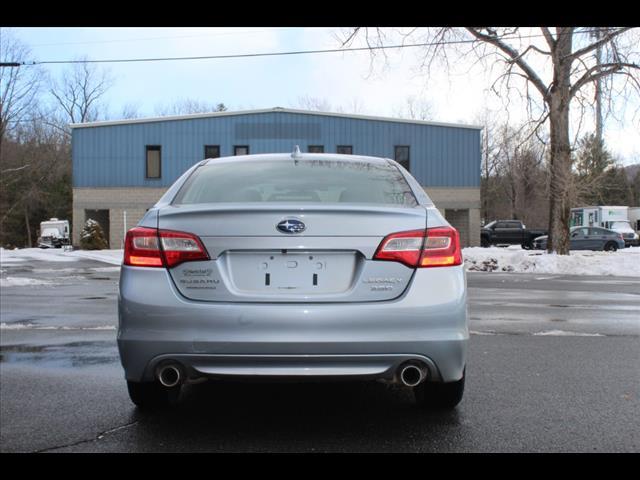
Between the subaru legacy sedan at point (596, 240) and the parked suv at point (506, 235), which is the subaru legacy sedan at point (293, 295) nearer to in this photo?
the subaru legacy sedan at point (596, 240)

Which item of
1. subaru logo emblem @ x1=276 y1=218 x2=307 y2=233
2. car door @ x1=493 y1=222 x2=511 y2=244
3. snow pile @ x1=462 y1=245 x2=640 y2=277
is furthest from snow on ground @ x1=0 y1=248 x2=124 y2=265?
car door @ x1=493 y1=222 x2=511 y2=244

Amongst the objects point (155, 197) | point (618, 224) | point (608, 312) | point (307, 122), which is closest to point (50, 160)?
point (155, 197)

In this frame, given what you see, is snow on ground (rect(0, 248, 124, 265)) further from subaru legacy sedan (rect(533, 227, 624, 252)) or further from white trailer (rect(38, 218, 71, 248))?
subaru legacy sedan (rect(533, 227, 624, 252))

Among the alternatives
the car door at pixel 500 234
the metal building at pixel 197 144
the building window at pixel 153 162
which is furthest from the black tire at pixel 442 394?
the car door at pixel 500 234

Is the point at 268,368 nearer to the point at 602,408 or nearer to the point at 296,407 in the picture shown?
the point at 296,407

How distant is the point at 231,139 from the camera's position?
110 ft

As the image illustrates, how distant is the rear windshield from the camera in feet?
11.9

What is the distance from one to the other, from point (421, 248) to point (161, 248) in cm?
139

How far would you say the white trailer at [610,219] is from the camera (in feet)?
121

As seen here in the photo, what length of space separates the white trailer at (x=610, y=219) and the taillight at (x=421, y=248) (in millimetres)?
37805

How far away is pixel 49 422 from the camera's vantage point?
3.71m

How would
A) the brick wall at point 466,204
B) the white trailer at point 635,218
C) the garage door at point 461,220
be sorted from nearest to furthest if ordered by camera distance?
Answer: the brick wall at point 466,204, the garage door at point 461,220, the white trailer at point 635,218

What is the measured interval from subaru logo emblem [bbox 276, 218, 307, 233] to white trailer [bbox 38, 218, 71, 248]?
45159mm

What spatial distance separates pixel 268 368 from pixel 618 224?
135 feet
